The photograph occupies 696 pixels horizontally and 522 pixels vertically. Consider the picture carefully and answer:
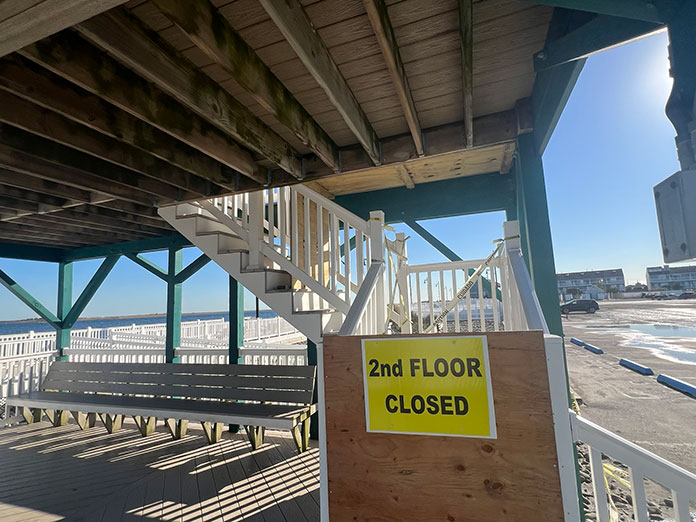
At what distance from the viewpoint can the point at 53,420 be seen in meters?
5.20

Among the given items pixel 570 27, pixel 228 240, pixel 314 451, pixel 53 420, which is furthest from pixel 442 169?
pixel 53 420

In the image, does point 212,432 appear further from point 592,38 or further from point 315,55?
point 592,38

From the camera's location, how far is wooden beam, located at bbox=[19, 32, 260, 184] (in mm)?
1589

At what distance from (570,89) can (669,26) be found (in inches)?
34.1

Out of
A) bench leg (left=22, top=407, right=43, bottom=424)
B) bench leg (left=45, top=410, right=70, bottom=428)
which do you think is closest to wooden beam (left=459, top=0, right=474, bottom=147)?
bench leg (left=45, top=410, right=70, bottom=428)

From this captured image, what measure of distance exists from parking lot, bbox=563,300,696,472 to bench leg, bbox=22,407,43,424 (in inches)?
344

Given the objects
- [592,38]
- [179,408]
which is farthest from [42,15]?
[179,408]

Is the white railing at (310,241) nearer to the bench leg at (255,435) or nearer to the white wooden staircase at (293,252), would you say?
the white wooden staircase at (293,252)

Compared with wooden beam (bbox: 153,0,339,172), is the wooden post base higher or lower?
lower

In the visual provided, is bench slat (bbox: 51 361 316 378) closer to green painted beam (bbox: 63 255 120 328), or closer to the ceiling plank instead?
green painted beam (bbox: 63 255 120 328)

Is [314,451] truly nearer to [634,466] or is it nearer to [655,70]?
[634,466]

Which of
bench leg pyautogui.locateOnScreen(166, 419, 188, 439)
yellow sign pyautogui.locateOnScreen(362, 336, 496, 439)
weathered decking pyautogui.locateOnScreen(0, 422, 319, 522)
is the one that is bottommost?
weathered decking pyautogui.locateOnScreen(0, 422, 319, 522)

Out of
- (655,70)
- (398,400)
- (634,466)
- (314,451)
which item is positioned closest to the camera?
(655,70)

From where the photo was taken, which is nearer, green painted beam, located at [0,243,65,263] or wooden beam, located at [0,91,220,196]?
wooden beam, located at [0,91,220,196]
